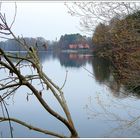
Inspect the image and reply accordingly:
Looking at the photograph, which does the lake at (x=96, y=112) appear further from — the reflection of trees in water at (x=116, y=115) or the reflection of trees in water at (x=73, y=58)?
the reflection of trees in water at (x=73, y=58)

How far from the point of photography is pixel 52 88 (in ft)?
3.55

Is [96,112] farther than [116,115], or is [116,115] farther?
[96,112]

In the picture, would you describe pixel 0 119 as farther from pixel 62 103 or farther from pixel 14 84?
pixel 62 103

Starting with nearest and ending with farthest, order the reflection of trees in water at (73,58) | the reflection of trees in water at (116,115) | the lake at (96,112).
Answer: the reflection of trees in water at (116,115) → the lake at (96,112) → the reflection of trees in water at (73,58)

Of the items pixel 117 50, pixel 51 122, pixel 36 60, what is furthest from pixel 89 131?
pixel 36 60

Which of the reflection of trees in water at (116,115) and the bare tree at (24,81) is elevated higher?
the bare tree at (24,81)

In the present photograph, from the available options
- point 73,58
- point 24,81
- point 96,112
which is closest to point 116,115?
point 96,112

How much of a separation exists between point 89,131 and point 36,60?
8163 millimetres

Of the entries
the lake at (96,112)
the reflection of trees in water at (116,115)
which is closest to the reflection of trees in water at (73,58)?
the lake at (96,112)

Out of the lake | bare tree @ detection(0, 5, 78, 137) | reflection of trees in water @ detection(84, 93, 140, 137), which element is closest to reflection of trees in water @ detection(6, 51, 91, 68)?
bare tree @ detection(0, 5, 78, 137)

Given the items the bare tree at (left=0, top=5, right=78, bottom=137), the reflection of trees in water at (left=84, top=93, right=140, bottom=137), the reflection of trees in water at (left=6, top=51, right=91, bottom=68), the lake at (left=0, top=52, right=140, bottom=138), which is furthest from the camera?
the reflection of trees in water at (left=6, top=51, right=91, bottom=68)

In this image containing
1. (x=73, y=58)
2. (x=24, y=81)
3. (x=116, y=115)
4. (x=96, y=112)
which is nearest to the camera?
(x=24, y=81)

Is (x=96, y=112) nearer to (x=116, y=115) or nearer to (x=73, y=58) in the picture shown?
(x=116, y=115)

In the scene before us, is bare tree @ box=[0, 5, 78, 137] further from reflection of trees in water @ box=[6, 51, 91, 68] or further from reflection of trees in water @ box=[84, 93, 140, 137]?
reflection of trees in water @ box=[84, 93, 140, 137]
